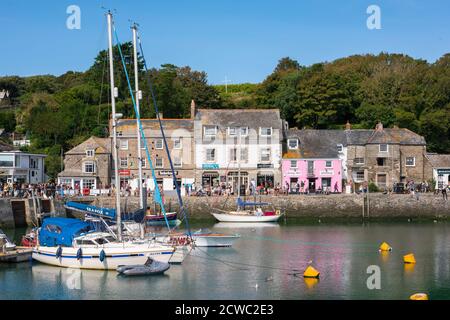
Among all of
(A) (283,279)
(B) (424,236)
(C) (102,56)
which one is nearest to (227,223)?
(B) (424,236)

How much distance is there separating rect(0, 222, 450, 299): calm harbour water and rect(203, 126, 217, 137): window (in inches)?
925

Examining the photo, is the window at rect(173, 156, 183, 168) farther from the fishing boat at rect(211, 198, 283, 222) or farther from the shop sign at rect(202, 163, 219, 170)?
the fishing boat at rect(211, 198, 283, 222)

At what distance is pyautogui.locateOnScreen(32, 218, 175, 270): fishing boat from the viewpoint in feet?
107

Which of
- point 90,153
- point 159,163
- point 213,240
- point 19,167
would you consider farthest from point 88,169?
point 213,240

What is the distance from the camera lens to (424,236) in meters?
47.2

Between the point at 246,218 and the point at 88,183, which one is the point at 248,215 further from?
the point at 88,183

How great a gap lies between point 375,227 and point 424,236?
6330 millimetres

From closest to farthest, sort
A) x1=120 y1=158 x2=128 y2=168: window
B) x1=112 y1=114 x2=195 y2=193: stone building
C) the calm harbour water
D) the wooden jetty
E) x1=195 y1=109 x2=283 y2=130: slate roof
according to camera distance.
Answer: the calm harbour water, the wooden jetty, x1=112 y1=114 x2=195 y2=193: stone building, x1=195 y1=109 x2=283 y2=130: slate roof, x1=120 y1=158 x2=128 y2=168: window

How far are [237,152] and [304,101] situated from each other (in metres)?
15.9

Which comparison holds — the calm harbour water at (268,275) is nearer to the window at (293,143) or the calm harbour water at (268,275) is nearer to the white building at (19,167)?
the window at (293,143)

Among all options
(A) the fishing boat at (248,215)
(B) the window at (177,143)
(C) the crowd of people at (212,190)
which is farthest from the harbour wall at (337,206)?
(B) the window at (177,143)

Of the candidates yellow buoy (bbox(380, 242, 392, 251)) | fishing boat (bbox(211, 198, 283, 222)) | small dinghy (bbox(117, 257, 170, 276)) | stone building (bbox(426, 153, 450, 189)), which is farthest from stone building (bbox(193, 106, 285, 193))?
small dinghy (bbox(117, 257, 170, 276))
